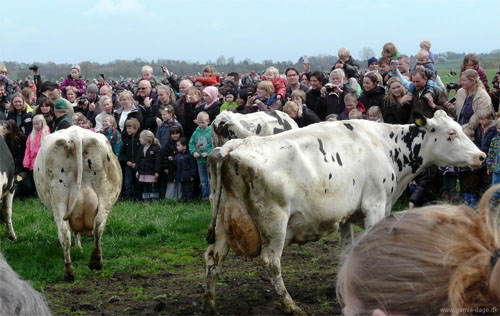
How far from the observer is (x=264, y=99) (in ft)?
39.5

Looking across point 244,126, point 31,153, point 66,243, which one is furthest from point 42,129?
point 244,126

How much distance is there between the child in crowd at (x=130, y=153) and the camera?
12.7 m

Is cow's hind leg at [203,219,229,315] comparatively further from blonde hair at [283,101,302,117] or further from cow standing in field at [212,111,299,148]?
blonde hair at [283,101,302,117]

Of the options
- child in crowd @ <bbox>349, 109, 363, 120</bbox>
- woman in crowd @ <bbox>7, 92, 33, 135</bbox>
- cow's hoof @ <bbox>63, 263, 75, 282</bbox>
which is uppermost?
child in crowd @ <bbox>349, 109, 363, 120</bbox>

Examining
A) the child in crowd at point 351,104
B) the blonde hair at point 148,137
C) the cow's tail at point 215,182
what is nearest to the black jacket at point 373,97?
the child in crowd at point 351,104

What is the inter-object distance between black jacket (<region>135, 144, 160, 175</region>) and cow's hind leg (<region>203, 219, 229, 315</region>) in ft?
20.0

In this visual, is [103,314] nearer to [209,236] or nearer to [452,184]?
[209,236]

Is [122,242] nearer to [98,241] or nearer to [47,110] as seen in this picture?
[98,241]

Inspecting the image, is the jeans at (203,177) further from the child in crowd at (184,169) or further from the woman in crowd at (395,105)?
the woman in crowd at (395,105)

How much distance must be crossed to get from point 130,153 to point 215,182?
267 inches

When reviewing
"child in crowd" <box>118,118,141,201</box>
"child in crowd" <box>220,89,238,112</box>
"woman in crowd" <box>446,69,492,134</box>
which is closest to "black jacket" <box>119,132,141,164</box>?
"child in crowd" <box>118,118,141,201</box>

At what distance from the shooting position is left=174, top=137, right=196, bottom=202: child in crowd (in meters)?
12.2

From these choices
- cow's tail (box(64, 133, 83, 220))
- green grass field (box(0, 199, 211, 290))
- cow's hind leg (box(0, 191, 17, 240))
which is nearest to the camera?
cow's tail (box(64, 133, 83, 220))

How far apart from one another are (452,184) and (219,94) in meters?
5.21
